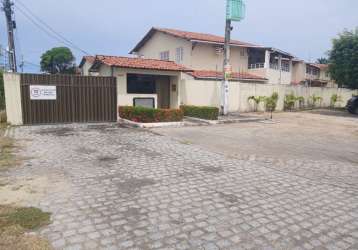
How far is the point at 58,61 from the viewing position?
154ft

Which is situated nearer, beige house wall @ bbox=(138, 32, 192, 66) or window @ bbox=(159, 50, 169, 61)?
beige house wall @ bbox=(138, 32, 192, 66)

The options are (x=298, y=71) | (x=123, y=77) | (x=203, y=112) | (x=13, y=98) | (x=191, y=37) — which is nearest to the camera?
(x=13, y=98)

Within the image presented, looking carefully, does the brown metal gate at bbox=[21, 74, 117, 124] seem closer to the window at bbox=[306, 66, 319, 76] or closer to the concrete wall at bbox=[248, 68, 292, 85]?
the concrete wall at bbox=[248, 68, 292, 85]

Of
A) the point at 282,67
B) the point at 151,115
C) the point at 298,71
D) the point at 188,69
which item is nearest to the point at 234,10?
the point at 188,69

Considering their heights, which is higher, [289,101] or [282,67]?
[282,67]

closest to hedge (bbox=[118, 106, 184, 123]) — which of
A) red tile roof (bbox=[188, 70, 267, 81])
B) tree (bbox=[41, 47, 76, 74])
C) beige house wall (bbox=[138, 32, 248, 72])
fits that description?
red tile roof (bbox=[188, 70, 267, 81])

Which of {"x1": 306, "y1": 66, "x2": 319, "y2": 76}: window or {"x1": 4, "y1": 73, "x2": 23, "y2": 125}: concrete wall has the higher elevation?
{"x1": 306, "y1": 66, "x2": 319, "y2": 76}: window

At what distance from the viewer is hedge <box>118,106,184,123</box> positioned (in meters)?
13.4

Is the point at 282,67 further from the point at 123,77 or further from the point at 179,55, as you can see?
the point at 123,77

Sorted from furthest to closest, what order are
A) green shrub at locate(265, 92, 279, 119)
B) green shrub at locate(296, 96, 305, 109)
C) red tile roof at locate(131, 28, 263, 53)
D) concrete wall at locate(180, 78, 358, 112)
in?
1. green shrub at locate(296, 96, 305, 109)
2. red tile roof at locate(131, 28, 263, 53)
3. green shrub at locate(265, 92, 279, 119)
4. concrete wall at locate(180, 78, 358, 112)

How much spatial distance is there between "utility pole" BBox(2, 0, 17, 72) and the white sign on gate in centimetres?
648

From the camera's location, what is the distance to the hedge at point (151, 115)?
13.4 meters

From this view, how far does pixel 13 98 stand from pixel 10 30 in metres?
8.31

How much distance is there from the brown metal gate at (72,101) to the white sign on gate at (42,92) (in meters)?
0.13
